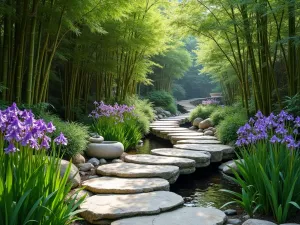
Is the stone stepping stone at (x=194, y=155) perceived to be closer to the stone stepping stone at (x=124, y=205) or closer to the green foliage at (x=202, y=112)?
the stone stepping stone at (x=124, y=205)

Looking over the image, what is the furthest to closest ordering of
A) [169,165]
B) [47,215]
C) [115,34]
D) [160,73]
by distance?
1. [160,73]
2. [115,34]
3. [169,165]
4. [47,215]

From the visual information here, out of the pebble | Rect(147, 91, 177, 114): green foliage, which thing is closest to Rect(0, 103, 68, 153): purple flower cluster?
the pebble

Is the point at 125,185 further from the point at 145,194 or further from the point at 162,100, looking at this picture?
the point at 162,100

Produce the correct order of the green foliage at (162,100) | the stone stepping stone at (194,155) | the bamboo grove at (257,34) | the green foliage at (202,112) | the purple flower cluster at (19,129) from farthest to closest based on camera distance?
the green foliage at (162,100), the green foliage at (202,112), the stone stepping stone at (194,155), the bamboo grove at (257,34), the purple flower cluster at (19,129)

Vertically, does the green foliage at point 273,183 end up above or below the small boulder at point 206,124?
below

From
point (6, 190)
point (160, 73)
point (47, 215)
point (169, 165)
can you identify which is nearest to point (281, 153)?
point (169, 165)

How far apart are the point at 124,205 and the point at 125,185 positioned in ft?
1.99

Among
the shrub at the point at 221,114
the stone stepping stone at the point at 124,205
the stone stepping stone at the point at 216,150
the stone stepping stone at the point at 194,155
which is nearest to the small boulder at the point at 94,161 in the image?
the stone stepping stone at the point at 194,155

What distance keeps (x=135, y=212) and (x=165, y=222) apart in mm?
280

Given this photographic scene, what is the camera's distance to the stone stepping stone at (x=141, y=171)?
379 centimetres

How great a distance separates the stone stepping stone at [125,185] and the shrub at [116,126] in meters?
2.24

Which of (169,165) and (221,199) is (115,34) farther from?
(221,199)

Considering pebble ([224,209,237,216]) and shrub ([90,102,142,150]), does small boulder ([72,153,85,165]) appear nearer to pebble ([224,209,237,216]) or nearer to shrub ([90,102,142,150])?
shrub ([90,102,142,150])

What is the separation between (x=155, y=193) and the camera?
3146 millimetres
